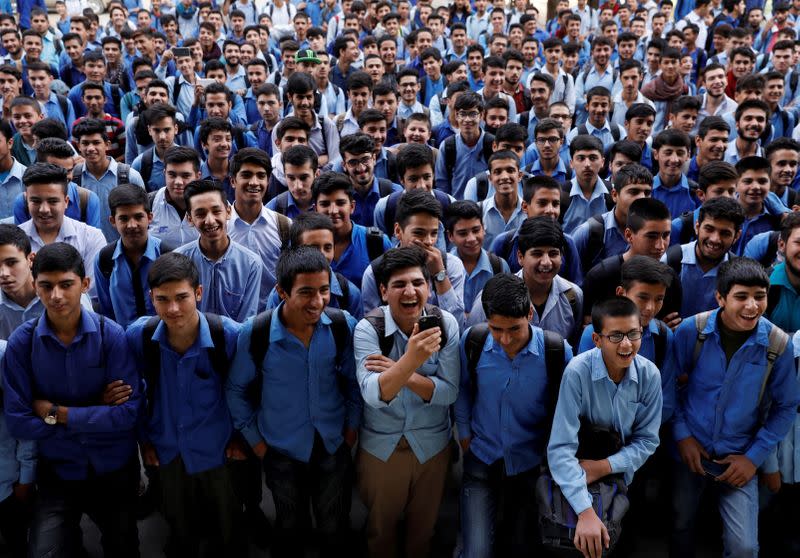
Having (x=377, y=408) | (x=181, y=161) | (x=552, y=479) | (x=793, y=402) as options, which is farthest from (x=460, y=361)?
(x=181, y=161)

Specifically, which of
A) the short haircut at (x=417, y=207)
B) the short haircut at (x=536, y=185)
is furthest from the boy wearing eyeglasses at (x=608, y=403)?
the short haircut at (x=536, y=185)

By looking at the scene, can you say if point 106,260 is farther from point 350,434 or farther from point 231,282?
point 350,434

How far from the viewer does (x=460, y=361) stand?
3.16 m

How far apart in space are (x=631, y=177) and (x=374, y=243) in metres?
1.87

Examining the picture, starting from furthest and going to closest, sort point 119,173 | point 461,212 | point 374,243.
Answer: point 119,173
point 374,243
point 461,212

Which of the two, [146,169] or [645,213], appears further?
[146,169]

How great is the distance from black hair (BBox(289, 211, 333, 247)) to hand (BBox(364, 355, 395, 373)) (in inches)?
42.4

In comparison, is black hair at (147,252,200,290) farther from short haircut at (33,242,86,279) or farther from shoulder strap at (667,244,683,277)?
shoulder strap at (667,244,683,277)

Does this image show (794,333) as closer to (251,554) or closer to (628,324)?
(628,324)

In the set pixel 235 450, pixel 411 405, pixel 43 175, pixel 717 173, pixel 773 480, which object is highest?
pixel 43 175

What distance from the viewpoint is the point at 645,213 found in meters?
3.96

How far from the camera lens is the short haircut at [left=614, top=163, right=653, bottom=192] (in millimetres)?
4559

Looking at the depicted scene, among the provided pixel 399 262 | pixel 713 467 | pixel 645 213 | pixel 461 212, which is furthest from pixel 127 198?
pixel 713 467

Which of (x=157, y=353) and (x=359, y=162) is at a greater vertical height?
(x=359, y=162)
